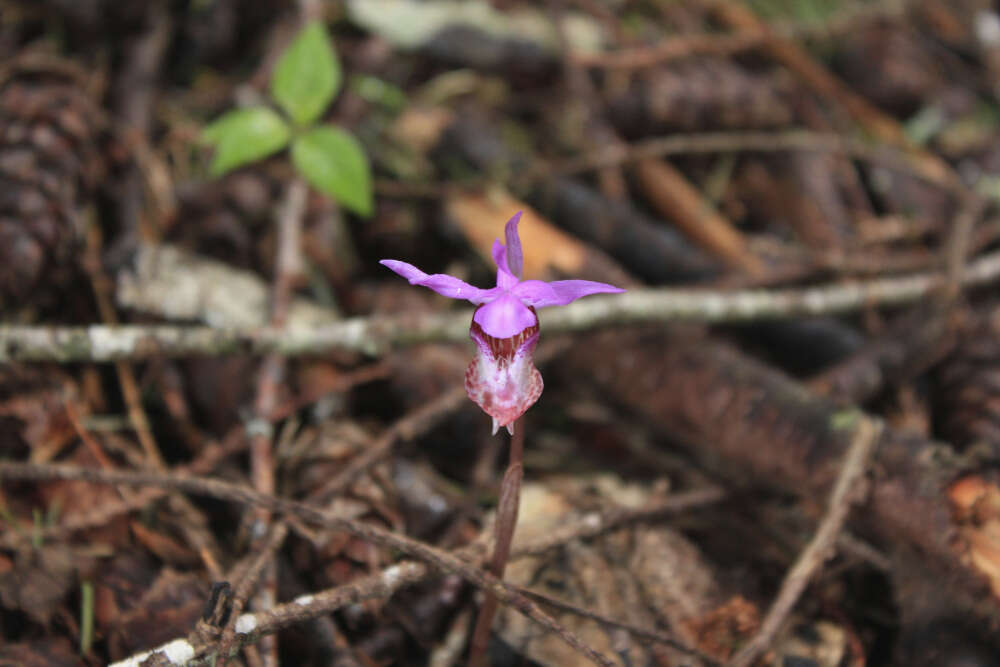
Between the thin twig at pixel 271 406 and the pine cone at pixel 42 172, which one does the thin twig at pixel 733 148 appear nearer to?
the thin twig at pixel 271 406

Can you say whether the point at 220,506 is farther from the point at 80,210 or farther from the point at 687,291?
the point at 687,291

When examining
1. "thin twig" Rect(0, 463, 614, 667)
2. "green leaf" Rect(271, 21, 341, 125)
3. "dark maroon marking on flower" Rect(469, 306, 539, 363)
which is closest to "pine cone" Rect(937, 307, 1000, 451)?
"thin twig" Rect(0, 463, 614, 667)

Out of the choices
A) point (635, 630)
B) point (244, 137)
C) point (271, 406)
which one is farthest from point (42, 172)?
point (635, 630)

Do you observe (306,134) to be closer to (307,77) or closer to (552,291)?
(307,77)

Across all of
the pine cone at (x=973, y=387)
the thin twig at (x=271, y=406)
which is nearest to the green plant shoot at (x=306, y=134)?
the thin twig at (x=271, y=406)

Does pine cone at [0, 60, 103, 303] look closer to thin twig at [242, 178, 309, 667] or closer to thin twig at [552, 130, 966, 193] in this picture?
thin twig at [242, 178, 309, 667]

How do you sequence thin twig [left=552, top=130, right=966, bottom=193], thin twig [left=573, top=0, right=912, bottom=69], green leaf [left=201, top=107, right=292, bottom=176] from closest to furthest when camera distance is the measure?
green leaf [left=201, top=107, right=292, bottom=176]
thin twig [left=552, top=130, right=966, bottom=193]
thin twig [left=573, top=0, right=912, bottom=69]
